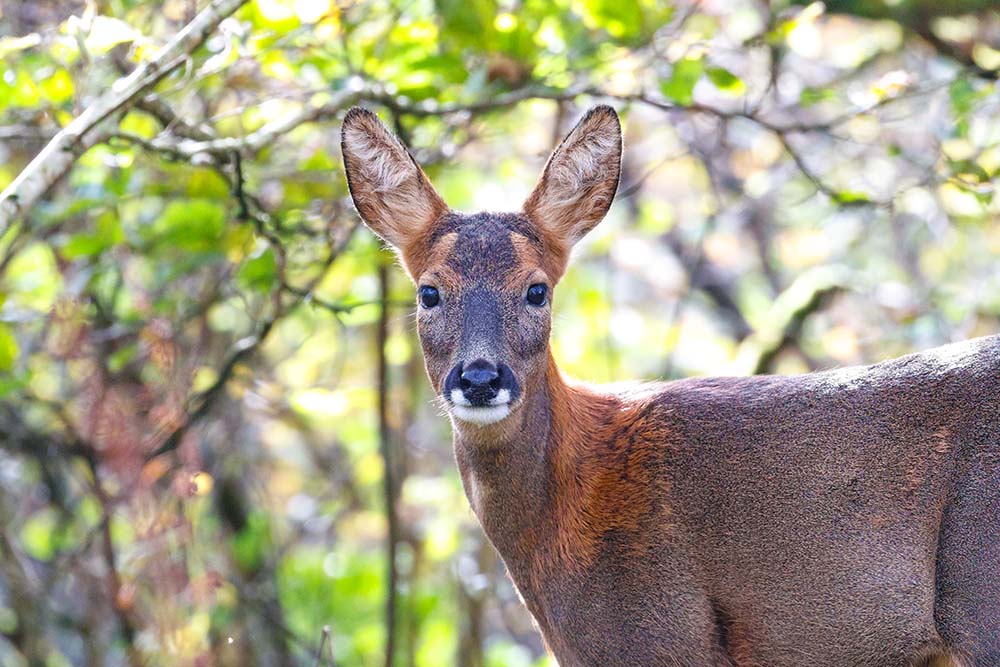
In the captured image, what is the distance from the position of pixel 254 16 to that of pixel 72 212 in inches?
54.2

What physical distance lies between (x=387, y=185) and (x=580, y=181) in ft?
3.11

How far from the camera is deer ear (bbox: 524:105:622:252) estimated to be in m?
6.37

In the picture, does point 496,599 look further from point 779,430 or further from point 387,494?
point 779,430

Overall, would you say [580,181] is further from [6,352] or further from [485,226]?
[6,352]

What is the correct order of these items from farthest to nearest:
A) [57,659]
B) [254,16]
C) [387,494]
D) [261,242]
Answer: [57,659]
[387,494]
[261,242]
[254,16]

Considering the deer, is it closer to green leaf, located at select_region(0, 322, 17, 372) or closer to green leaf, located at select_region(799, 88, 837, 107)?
green leaf, located at select_region(799, 88, 837, 107)

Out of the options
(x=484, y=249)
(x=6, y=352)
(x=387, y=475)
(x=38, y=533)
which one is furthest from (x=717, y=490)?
(x=38, y=533)

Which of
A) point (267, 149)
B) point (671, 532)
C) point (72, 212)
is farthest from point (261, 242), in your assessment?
point (671, 532)

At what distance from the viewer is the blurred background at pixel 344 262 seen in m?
6.94

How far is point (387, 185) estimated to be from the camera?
6496 millimetres

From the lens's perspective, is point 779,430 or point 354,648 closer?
point 779,430

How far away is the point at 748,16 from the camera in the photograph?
35.2 feet

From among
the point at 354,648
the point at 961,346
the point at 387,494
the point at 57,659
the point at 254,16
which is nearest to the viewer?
the point at 961,346

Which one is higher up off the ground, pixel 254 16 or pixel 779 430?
pixel 254 16
